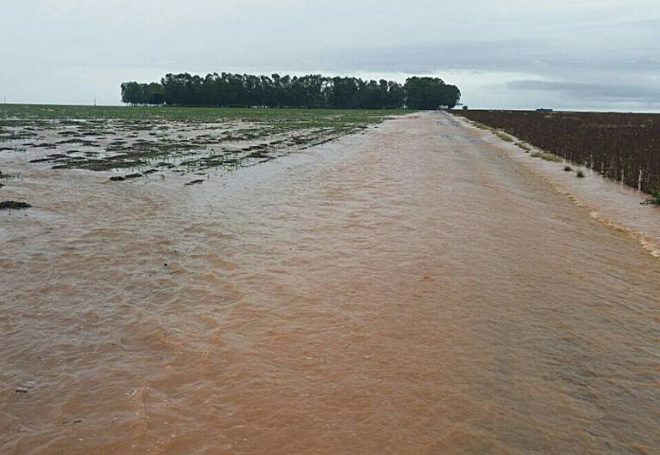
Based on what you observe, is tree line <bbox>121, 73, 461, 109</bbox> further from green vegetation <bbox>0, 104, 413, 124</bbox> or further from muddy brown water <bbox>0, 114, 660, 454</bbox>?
muddy brown water <bbox>0, 114, 660, 454</bbox>

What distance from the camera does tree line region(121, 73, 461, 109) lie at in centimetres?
13575

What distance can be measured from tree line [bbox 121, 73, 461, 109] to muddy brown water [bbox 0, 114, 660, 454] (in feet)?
426

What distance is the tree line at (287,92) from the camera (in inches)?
5344

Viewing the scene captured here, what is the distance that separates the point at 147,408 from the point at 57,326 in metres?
2.10

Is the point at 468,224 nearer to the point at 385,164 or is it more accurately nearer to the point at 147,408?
the point at 147,408

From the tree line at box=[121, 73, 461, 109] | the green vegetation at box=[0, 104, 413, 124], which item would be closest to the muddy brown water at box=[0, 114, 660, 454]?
the green vegetation at box=[0, 104, 413, 124]

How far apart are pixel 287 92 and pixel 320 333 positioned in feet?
479

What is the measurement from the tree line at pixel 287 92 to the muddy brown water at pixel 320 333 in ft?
426

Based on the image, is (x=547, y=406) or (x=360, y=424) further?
(x=547, y=406)

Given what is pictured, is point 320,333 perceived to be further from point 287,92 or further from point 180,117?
point 287,92

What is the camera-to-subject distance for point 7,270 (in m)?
7.72

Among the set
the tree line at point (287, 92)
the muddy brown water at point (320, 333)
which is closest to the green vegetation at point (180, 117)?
the muddy brown water at point (320, 333)

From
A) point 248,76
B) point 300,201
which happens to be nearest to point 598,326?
point 300,201

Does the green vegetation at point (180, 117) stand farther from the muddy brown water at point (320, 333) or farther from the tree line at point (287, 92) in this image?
the tree line at point (287, 92)
